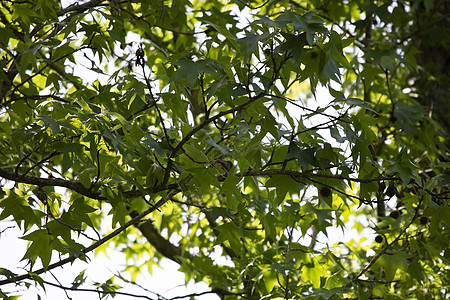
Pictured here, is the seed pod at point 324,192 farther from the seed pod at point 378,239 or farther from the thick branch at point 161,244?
the thick branch at point 161,244

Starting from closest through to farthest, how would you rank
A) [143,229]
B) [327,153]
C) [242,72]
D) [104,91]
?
[242,72] → [327,153] → [104,91] → [143,229]

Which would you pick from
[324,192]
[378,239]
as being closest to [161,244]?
[378,239]

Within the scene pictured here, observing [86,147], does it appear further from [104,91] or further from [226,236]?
[226,236]

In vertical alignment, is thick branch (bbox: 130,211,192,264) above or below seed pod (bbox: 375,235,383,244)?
above

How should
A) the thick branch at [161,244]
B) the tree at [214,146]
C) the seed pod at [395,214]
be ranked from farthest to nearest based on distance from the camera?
the thick branch at [161,244] → the seed pod at [395,214] → the tree at [214,146]

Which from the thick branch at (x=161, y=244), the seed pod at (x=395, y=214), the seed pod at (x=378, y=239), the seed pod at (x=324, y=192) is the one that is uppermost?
the thick branch at (x=161, y=244)

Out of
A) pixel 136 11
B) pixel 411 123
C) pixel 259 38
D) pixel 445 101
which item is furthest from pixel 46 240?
pixel 445 101

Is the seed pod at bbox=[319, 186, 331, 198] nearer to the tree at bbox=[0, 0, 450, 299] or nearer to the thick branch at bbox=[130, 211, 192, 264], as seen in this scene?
the tree at bbox=[0, 0, 450, 299]

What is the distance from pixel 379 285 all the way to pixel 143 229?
133cm

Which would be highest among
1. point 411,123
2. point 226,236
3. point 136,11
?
point 136,11

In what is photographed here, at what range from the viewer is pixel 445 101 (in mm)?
3744

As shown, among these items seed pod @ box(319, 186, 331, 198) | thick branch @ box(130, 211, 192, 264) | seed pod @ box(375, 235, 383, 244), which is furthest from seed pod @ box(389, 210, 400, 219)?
thick branch @ box(130, 211, 192, 264)

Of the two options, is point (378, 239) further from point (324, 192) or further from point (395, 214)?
point (324, 192)

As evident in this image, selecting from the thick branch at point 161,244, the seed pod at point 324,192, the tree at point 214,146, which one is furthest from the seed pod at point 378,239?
the thick branch at point 161,244
